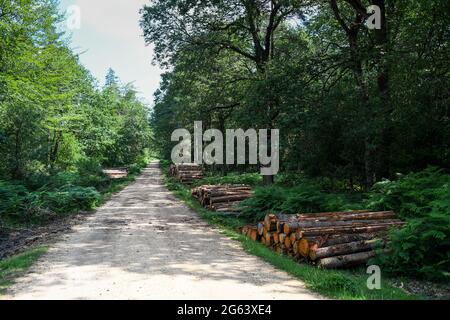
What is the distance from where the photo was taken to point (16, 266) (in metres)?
7.83


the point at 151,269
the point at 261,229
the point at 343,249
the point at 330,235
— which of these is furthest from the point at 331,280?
the point at 261,229

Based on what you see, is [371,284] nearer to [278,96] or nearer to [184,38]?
[278,96]

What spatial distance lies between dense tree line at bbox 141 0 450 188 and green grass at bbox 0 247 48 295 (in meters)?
8.84

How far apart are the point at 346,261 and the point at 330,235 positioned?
78cm

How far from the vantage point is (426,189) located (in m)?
9.87

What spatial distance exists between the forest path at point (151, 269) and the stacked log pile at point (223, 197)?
11.3 ft

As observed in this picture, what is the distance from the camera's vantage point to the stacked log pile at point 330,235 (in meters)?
7.96

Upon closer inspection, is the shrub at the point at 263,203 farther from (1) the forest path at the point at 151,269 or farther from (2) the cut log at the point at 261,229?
(2) the cut log at the point at 261,229

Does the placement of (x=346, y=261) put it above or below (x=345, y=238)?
below

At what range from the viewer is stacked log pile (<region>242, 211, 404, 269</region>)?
313 inches

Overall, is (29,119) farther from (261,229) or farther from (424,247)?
(424,247)

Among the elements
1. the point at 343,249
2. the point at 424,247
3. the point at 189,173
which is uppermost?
the point at 189,173

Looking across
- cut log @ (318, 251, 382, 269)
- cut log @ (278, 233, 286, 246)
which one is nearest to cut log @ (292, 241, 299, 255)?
cut log @ (278, 233, 286, 246)

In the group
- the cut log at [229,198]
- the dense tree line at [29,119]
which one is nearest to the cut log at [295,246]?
the cut log at [229,198]
